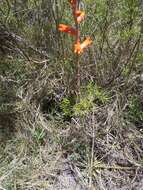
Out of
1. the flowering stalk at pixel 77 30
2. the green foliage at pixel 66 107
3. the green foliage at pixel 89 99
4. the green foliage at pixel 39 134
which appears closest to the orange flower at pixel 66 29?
the flowering stalk at pixel 77 30

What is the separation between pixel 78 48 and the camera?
2.64 meters

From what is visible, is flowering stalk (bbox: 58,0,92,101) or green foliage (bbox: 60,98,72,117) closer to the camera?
flowering stalk (bbox: 58,0,92,101)

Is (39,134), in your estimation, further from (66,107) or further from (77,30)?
(77,30)

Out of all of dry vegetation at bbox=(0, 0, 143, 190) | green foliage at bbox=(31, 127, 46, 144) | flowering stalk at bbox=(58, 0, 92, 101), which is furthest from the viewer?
green foliage at bbox=(31, 127, 46, 144)

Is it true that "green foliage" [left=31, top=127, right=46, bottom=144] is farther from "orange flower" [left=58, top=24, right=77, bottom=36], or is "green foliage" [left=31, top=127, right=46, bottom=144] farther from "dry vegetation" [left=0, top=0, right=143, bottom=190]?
"orange flower" [left=58, top=24, right=77, bottom=36]

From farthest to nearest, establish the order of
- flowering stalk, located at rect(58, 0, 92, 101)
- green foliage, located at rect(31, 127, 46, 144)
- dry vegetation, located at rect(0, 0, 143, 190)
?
green foliage, located at rect(31, 127, 46, 144)
dry vegetation, located at rect(0, 0, 143, 190)
flowering stalk, located at rect(58, 0, 92, 101)

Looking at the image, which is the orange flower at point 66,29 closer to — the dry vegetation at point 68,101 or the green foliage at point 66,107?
the dry vegetation at point 68,101

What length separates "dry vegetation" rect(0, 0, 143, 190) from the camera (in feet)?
9.36

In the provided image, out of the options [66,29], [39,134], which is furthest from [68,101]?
[66,29]

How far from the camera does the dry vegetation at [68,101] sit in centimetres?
285

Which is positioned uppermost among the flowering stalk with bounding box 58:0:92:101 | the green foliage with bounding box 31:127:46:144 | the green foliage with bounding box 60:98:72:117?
the flowering stalk with bounding box 58:0:92:101

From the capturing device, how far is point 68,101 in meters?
2.96

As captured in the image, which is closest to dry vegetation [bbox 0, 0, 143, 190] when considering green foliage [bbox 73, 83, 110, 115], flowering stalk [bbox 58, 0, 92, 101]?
green foliage [bbox 73, 83, 110, 115]

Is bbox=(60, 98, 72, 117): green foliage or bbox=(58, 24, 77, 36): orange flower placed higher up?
bbox=(58, 24, 77, 36): orange flower
